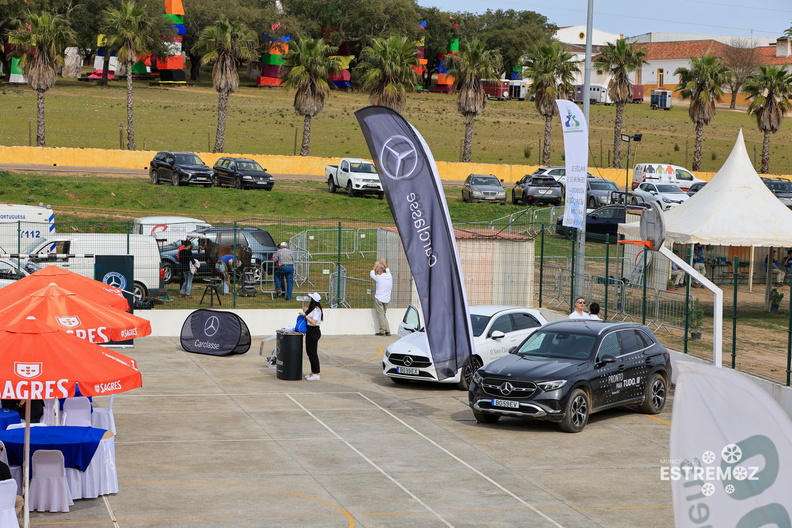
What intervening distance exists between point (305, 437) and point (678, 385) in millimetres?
10006

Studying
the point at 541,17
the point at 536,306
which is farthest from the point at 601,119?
the point at 536,306

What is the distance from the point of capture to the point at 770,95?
6397 cm

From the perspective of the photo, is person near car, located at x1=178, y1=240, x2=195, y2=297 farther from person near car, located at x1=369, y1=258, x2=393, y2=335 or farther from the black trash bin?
the black trash bin

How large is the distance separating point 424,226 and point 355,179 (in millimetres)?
31370

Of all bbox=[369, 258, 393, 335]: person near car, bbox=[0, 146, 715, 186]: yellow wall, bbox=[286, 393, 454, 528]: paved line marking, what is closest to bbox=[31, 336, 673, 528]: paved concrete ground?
bbox=[286, 393, 454, 528]: paved line marking

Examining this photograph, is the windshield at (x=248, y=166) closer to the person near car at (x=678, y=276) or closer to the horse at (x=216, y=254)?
the horse at (x=216, y=254)

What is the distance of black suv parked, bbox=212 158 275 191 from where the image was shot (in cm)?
4578

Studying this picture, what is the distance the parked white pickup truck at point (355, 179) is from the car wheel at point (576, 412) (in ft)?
105

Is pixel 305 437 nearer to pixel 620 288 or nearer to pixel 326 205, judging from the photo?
pixel 620 288

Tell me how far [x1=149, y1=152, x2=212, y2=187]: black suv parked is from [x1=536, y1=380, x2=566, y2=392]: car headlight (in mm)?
33161

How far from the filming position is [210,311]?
22016 millimetres

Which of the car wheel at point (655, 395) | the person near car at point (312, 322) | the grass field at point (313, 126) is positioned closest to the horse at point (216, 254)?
the person near car at point (312, 322)

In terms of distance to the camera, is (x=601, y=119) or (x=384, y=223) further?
(x=601, y=119)

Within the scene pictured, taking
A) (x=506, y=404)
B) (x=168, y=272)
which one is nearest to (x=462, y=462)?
(x=506, y=404)
